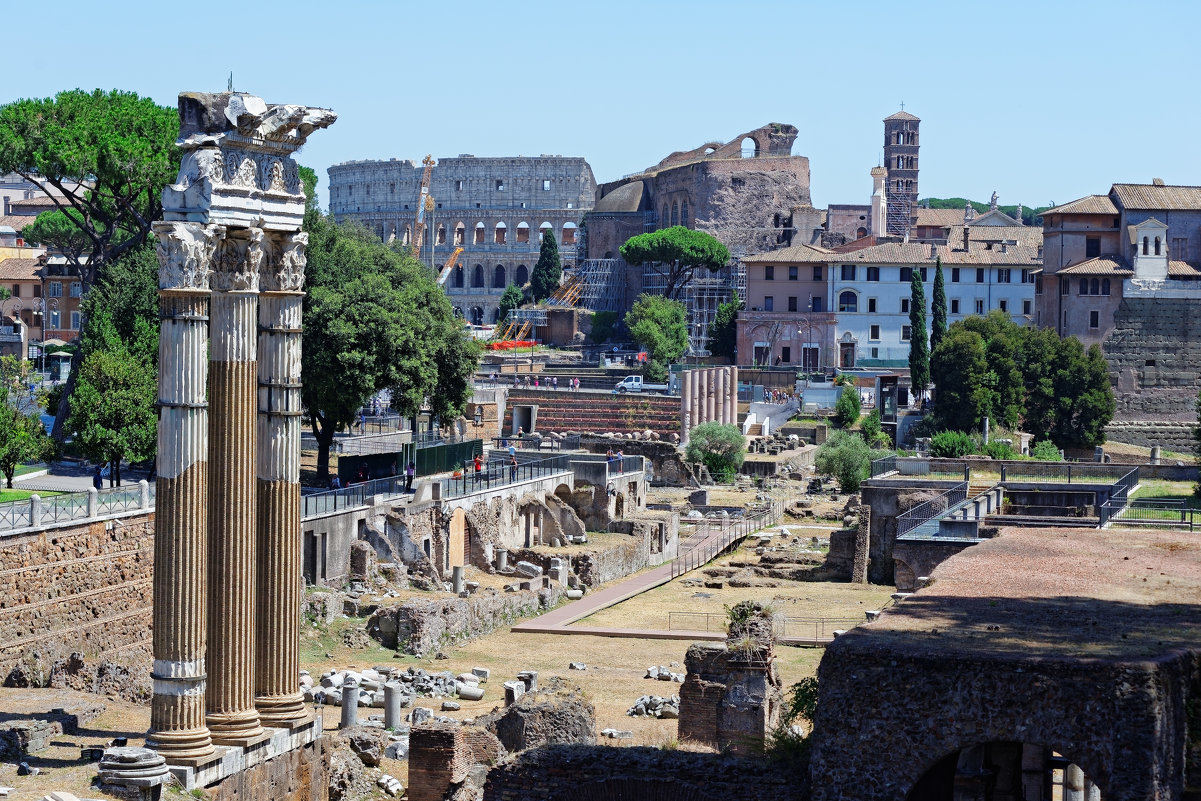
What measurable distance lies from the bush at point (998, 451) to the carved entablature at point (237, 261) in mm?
36266

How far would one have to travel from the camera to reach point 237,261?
789 inches

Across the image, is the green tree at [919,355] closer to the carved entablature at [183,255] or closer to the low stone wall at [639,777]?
the carved entablature at [183,255]

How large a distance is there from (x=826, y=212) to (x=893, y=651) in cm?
9910

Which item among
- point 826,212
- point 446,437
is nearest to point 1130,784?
point 446,437

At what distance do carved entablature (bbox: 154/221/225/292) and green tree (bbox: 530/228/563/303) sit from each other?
106m

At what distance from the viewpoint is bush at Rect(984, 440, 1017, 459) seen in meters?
53.5

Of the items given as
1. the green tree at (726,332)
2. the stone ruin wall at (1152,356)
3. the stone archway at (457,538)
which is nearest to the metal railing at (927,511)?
the stone archway at (457,538)

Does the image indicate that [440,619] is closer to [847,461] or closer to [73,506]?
[73,506]

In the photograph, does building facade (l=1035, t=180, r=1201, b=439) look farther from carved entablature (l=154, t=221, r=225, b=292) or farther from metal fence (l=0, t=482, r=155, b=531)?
carved entablature (l=154, t=221, r=225, b=292)

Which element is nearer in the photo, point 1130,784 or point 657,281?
point 1130,784

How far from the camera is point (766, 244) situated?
119 meters

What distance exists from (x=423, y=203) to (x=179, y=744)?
131722mm

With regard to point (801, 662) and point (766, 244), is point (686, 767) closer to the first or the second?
point (801, 662)

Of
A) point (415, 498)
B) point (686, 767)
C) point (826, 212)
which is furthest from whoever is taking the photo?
point (826, 212)
